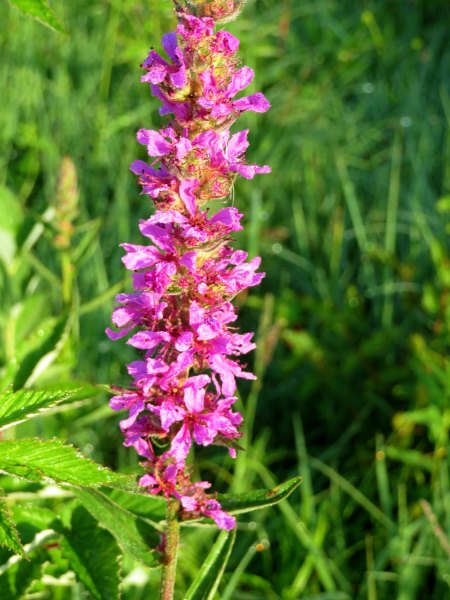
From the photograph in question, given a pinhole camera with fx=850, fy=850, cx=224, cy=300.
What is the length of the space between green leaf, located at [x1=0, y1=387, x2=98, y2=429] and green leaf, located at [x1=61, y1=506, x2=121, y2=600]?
287mm

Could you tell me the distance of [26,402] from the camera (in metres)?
1.02

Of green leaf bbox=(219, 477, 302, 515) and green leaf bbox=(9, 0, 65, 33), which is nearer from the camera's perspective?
green leaf bbox=(219, 477, 302, 515)

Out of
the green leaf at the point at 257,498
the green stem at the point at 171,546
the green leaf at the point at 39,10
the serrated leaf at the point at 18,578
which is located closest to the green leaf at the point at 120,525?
the green stem at the point at 171,546

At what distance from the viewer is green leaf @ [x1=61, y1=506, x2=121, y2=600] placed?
1.15m

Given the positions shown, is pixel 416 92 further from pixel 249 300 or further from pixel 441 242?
pixel 249 300

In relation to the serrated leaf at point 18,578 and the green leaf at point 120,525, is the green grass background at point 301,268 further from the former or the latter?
the serrated leaf at point 18,578

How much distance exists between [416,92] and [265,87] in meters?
0.71

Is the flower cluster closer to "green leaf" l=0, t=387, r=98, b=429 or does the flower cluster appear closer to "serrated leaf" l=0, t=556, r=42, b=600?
"green leaf" l=0, t=387, r=98, b=429

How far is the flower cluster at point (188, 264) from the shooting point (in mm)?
1031

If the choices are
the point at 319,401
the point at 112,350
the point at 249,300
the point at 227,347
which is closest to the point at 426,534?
the point at 319,401

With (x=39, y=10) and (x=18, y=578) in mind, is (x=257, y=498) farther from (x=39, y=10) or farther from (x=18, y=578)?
(x=39, y=10)

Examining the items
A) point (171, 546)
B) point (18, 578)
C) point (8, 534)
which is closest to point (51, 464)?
point (8, 534)

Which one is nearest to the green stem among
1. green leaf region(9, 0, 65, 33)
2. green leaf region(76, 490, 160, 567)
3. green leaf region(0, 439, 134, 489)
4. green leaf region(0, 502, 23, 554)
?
green leaf region(76, 490, 160, 567)

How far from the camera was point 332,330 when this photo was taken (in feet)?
9.33
